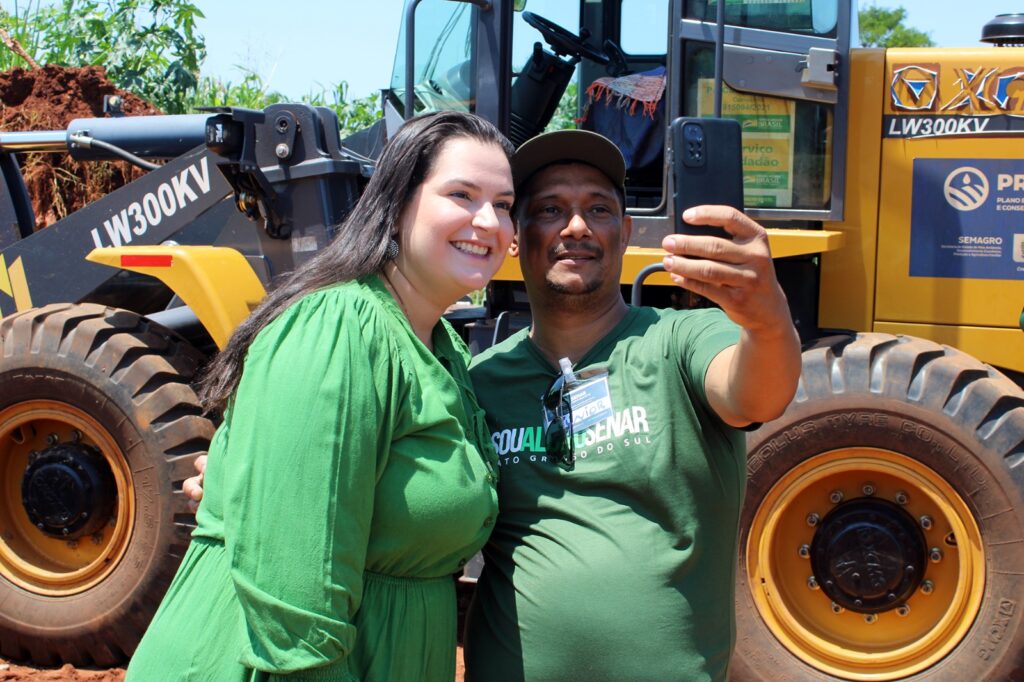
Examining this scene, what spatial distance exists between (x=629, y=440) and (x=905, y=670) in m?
2.28

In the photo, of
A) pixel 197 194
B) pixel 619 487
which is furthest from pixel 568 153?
pixel 197 194

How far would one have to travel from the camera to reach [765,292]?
6.07 feet

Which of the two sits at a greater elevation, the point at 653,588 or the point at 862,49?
the point at 862,49

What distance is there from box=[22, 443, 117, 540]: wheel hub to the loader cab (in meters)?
2.00

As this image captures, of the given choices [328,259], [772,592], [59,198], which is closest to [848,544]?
[772,592]

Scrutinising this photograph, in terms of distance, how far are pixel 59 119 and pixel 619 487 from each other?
9006 mm

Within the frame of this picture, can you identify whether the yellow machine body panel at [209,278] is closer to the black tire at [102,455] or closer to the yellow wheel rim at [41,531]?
the black tire at [102,455]

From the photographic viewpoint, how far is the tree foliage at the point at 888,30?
3206 cm

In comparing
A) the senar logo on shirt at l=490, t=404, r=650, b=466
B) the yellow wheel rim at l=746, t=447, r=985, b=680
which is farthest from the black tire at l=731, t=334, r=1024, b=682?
the senar logo on shirt at l=490, t=404, r=650, b=466

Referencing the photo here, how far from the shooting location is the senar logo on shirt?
2195 millimetres

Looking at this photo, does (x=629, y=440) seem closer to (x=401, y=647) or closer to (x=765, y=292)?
(x=765, y=292)

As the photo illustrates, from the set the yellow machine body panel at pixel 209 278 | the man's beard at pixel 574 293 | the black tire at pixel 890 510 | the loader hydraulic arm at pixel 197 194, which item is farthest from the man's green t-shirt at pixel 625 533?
the loader hydraulic arm at pixel 197 194

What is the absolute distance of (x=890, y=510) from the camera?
3.91 m

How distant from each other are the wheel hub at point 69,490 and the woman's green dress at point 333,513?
2.80 metres
